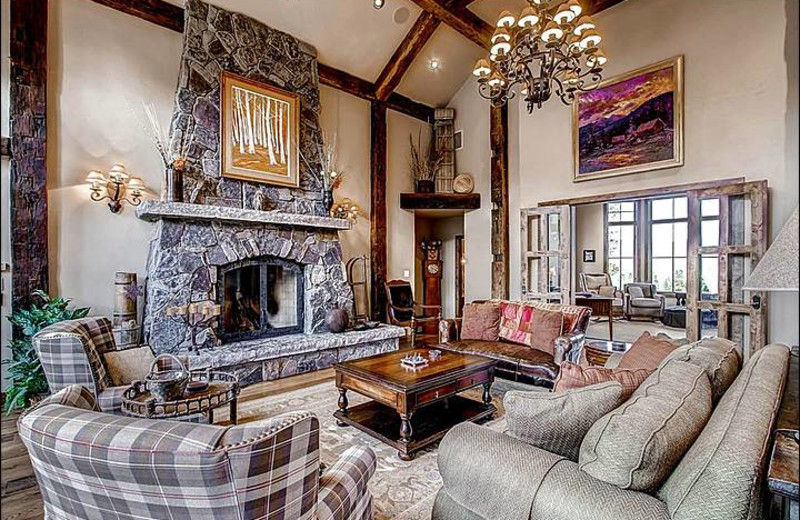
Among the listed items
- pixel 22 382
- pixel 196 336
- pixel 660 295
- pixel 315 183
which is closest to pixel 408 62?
pixel 315 183

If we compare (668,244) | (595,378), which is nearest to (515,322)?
(595,378)

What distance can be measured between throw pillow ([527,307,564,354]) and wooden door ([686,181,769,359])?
1611 millimetres

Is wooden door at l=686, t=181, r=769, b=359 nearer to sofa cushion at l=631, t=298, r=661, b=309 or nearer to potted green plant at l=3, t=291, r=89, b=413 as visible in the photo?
sofa cushion at l=631, t=298, r=661, b=309

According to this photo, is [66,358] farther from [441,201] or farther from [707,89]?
[707,89]

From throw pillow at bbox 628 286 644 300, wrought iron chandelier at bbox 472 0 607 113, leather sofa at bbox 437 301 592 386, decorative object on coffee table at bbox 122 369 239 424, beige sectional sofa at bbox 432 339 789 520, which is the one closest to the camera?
beige sectional sofa at bbox 432 339 789 520

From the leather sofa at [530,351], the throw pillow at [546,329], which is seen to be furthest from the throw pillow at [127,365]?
the throw pillow at [546,329]

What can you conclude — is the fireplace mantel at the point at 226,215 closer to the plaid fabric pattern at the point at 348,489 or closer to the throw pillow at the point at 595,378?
the plaid fabric pattern at the point at 348,489

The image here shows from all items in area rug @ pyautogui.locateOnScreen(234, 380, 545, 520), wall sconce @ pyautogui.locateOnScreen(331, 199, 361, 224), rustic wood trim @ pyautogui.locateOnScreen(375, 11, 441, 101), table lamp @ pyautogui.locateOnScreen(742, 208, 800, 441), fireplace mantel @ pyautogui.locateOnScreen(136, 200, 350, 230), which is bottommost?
area rug @ pyautogui.locateOnScreen(234, 380, 545, 520)

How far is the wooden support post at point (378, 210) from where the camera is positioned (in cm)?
660

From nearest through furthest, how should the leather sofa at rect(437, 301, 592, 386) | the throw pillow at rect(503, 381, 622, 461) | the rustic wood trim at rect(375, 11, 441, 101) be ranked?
the throw pillow at rect(503, 381, 622, 461), the leather sofa at rect(437, 301, 592, 386), the rustic wood trim at rect(375, 11, 441, 101)

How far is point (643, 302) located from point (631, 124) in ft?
15.3

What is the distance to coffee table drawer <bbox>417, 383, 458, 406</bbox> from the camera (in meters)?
2.81

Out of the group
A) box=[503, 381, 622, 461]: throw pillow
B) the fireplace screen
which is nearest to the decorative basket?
box=[503, 381, 622, 461]: throw pillow

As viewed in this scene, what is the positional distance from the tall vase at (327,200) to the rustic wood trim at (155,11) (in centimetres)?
239
